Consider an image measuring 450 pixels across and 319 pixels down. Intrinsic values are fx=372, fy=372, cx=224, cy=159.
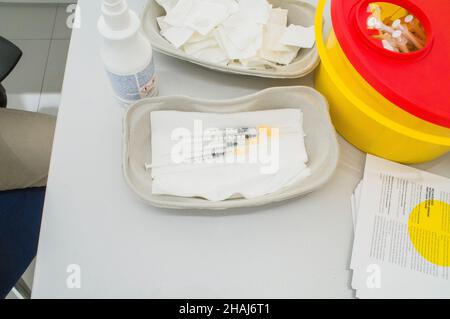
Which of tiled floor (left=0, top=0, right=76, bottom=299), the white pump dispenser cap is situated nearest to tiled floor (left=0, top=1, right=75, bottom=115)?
tiled floor (left=0, top=0, right=76, bottom=299)

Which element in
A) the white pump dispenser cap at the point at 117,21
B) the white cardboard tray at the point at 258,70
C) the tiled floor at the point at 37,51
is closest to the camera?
the white pump dispenser cap at the point at 117,21

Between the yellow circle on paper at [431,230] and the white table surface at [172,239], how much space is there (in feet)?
0.23

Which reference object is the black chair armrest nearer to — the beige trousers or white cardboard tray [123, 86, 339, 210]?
the beige trousers

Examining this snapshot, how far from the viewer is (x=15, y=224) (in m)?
0.65

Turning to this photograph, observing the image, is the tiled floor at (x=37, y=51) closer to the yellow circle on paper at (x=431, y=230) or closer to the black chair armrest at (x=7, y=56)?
the black chair armrest at (x=7, y=56)

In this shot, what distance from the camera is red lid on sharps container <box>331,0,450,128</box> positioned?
46 cm

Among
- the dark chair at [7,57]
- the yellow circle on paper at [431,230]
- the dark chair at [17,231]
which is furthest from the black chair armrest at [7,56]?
the yellow circle on paper at [431,230]

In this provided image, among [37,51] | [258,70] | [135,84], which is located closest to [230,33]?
[258,70]

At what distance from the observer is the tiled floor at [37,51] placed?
1217 mm

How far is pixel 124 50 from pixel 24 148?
350 millimetres

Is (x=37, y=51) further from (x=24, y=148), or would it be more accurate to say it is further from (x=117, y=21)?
(x=117, y=21)
